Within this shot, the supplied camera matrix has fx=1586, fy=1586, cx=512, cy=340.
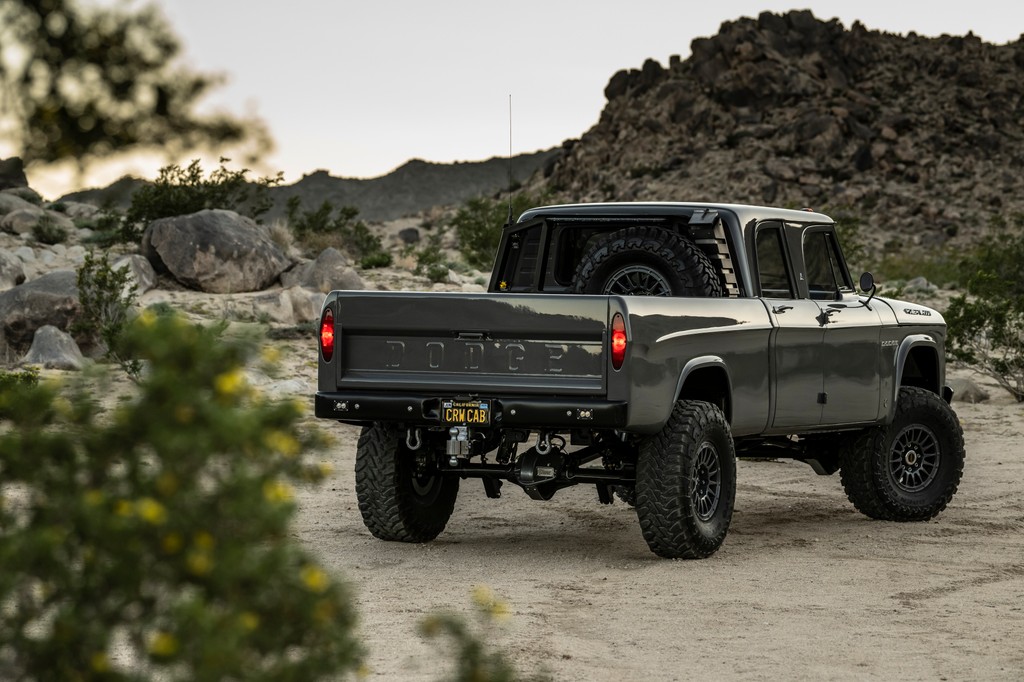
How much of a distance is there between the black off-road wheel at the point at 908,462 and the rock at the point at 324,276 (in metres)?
14.0

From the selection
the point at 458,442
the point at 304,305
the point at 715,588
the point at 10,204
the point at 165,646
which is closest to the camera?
the point at 165,646

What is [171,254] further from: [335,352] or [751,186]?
[751,186]

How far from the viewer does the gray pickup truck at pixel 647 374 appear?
816cm

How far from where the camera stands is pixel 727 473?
8.87 m

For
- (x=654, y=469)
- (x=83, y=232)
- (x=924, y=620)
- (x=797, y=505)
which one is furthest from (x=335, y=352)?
(x=83, y=232)

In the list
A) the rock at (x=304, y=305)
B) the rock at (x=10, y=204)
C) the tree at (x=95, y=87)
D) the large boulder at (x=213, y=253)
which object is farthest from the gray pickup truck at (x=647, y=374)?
the rock at (x=10, y=204)

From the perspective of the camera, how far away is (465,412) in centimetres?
829

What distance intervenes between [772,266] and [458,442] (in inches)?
101

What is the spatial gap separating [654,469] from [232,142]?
3.82 meters

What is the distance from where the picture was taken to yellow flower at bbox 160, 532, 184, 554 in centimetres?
295

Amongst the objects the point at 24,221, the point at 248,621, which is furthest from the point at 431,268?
the point at 248,621

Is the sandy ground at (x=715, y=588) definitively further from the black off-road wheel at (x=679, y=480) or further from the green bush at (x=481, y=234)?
the green bush at (x=481, y=234)

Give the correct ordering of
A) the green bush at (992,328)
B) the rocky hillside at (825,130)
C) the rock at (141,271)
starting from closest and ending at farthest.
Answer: the green bush at (992,328) → the rock at (141,271) → the rocky hillside at (825,130)

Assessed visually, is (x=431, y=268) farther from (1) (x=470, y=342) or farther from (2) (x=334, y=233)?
(1) (x=470, y=342)
